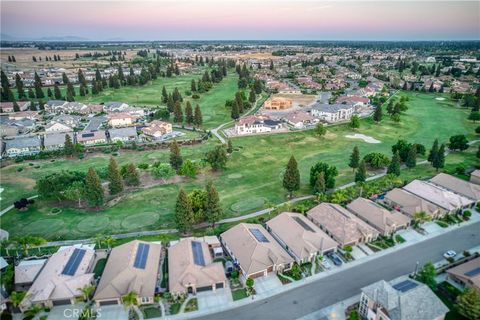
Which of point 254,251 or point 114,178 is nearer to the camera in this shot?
point 254,251

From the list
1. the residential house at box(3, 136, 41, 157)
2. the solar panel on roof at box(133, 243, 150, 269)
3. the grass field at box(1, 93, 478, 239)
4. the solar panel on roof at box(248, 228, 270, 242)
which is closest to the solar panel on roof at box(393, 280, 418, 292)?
the solar panel on roof at box(248, 228, 270, 242)

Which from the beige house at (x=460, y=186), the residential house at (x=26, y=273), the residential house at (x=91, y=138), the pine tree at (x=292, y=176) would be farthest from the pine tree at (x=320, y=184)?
the residential house at (x=91, y=138)

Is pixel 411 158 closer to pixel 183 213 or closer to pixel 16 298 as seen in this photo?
pixel 183 213

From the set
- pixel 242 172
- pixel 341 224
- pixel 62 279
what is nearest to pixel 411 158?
pixel 341 224

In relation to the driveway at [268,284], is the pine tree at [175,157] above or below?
above

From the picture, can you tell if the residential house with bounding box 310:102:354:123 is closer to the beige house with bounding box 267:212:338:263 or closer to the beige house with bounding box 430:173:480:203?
the beige house with bounding box 430:173:480:203

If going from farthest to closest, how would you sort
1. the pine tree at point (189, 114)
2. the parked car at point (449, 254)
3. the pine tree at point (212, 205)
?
the pine tree at point (189, 114)
the pine tree at point (212, 205)
the parked car at point (449, 254)

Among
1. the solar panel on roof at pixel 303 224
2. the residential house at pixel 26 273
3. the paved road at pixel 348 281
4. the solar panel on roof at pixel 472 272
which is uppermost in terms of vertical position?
the solar panel on roof at pixel 472 272

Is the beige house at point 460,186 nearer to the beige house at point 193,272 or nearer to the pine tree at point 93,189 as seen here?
the beige house at point 193,272
